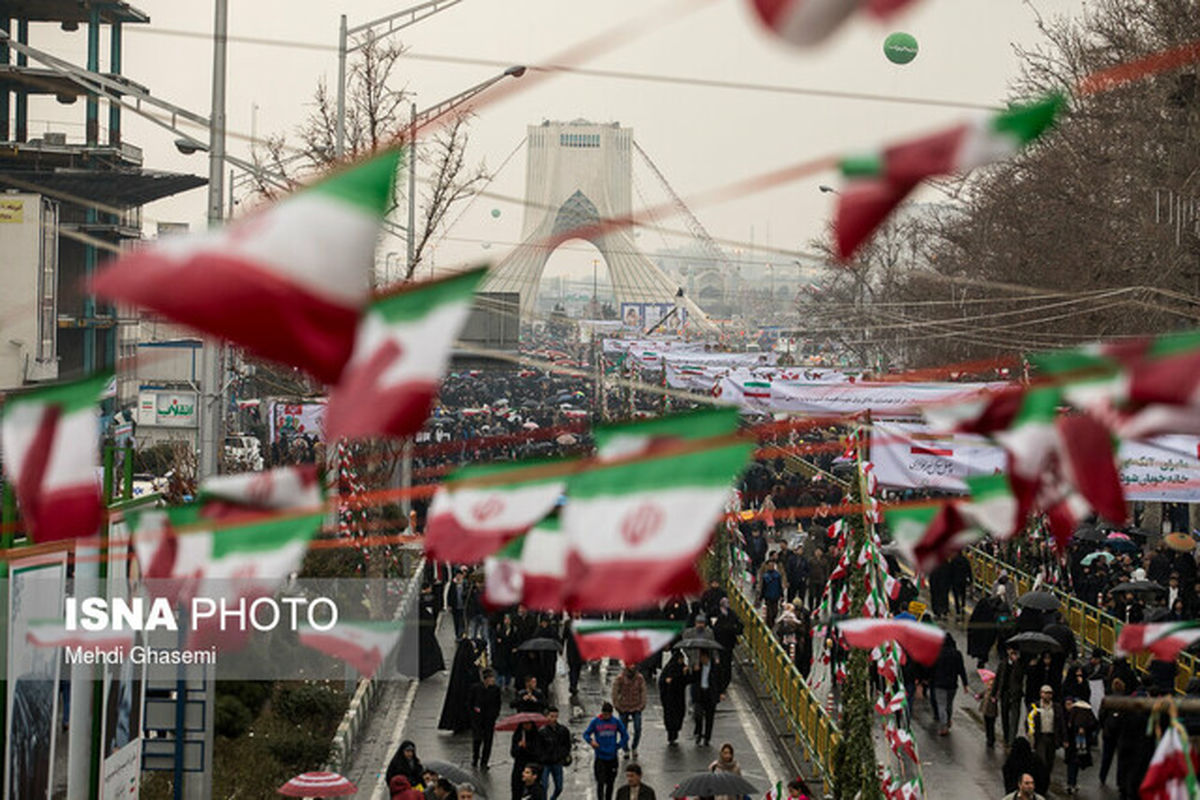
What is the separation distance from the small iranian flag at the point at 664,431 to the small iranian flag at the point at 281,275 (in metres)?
1.58

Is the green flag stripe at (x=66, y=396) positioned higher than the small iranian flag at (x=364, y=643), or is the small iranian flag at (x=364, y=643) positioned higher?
the green flag stripe at (x=66, y=396)

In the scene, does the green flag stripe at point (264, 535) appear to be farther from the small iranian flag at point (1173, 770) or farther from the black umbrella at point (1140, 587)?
the black umbrella at point (1140, 587)

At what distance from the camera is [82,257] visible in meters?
59.3

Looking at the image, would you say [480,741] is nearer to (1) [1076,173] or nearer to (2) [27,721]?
(2) [27,721]

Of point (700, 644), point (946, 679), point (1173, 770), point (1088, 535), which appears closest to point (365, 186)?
point (1173, 770)

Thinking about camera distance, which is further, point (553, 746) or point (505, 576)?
point (553, 746)

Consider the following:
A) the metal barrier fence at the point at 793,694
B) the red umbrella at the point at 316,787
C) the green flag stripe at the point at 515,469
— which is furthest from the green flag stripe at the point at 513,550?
the metal barrier fence at the point at 793,694

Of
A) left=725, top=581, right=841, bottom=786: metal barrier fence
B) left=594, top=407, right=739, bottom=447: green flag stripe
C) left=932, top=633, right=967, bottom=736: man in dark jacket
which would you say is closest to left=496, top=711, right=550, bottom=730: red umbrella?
left=725, top=581, right=841, bottom=786: metal barrier fence

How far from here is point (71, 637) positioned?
10828 millimetres

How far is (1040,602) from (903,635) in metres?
10.3

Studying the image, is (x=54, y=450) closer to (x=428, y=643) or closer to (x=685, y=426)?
(x=685, y=426)

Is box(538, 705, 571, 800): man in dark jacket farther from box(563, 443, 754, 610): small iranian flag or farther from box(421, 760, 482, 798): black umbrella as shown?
box(563, 443, 754, 610): small iranian flag

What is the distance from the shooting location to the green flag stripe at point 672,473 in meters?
5.64

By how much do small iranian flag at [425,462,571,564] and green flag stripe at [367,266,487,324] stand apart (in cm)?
142
